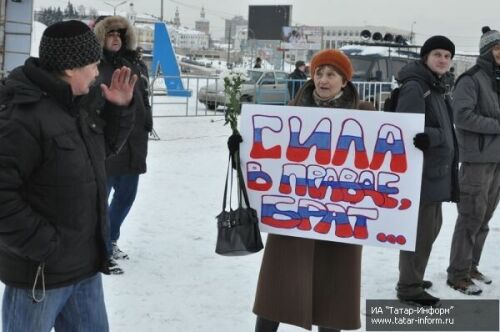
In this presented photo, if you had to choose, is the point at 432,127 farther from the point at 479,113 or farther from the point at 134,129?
the point at 134,129

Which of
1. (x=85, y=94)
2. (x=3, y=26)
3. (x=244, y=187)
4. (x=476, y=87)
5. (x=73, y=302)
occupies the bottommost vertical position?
(x=73, y=302)

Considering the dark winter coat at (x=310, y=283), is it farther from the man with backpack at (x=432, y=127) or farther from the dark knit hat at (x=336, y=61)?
the man with backpack at (x=432, y=127)

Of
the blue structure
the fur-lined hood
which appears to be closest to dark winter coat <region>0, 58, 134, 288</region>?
the fur-lined hood

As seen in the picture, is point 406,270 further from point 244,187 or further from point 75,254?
point 75,254

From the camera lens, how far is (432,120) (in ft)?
13.1

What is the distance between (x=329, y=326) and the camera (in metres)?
3.14

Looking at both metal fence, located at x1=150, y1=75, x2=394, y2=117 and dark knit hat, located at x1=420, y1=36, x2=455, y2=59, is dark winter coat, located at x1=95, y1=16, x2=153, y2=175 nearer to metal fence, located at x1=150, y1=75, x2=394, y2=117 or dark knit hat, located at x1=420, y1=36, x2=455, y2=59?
dark knit hat, located at x1=420, y1=36, x2=455, y2=59

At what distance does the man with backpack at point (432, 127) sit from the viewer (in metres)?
3.97

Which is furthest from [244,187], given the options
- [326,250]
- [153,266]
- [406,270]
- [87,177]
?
[153,266]

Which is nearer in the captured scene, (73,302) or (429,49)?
(73,302)

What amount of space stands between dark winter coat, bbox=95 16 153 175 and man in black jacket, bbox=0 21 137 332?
7.20ft

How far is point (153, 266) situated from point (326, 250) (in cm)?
215

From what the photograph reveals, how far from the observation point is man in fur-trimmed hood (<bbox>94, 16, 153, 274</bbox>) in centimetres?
468

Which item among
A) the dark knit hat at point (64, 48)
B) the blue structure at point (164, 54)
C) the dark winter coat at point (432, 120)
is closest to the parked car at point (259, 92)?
the blue structure at point (164, 54)
